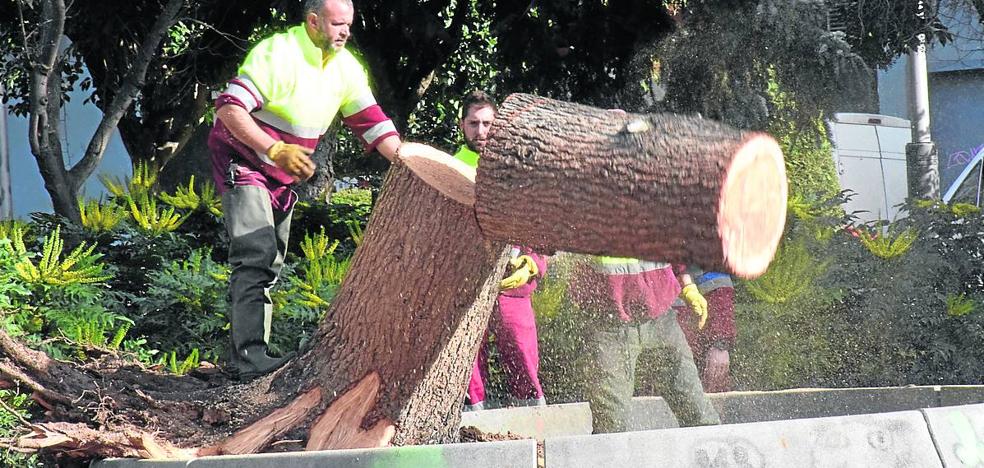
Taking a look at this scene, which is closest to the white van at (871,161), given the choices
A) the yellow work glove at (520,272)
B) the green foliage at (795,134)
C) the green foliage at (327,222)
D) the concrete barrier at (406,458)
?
the green foliage at (795,134)

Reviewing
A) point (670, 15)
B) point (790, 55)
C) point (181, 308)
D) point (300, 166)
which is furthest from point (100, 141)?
point (790, 55)

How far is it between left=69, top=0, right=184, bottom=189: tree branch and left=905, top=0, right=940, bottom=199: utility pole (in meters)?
6.58

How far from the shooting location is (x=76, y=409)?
4051mm

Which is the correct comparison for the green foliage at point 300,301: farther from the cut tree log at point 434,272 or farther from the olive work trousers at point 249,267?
the cut tree log at point 434,272

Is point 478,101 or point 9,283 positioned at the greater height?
point 478,101

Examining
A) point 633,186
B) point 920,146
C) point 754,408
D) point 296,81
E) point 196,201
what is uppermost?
point 296,81

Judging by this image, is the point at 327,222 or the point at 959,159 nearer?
the point at 327,222

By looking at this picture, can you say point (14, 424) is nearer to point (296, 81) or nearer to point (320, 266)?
point (296, 81)

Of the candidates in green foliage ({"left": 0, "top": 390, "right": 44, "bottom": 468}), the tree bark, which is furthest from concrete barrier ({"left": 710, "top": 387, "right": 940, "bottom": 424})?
the tree bark

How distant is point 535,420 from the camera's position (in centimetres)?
527

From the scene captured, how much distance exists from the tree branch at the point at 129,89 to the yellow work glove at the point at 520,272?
2.86 meters

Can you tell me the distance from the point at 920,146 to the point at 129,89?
32.1 feet

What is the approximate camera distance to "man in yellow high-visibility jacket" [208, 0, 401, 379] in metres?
4.33

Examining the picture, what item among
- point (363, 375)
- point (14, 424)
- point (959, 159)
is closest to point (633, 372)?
point (363, 375)
